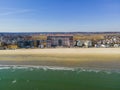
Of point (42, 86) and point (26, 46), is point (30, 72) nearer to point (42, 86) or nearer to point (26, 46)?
point (42, 86)

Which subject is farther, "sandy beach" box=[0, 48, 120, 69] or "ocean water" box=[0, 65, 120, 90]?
"sandy beach" box=[0, 48, 120, 69]

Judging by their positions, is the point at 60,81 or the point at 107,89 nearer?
the point at 107,89

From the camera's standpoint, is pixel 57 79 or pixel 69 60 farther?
pixel 69 60

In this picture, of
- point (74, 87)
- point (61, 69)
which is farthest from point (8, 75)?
point (74, 87)

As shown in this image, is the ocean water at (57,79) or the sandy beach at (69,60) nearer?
the ocean water at (57,79)

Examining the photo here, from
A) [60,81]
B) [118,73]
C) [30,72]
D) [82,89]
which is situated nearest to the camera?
[82,89]

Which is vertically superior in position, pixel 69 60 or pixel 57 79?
pixel 57 79

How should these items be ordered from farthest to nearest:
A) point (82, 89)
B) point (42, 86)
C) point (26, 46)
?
point (26, 46) < point (42, 86) < point (82, 89)
